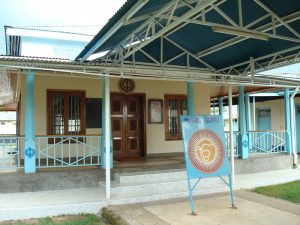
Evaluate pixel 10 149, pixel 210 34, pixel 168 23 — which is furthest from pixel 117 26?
pixel 10 149

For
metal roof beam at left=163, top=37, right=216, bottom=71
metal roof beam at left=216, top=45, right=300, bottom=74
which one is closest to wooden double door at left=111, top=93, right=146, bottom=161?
metal roof beam at left=163, top=37, right=216, bottom=71

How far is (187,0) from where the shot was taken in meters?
5.07

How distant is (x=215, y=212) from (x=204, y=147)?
1211mm

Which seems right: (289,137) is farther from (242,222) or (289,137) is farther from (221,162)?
(242,222)

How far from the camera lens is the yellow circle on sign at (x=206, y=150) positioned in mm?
6230

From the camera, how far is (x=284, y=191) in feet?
25.8

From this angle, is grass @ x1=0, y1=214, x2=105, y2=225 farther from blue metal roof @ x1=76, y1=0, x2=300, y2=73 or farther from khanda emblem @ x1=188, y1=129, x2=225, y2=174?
blue metal roof @ x1=76, y1=0, x2=300, y2=73

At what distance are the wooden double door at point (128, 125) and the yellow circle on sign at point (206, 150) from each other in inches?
155

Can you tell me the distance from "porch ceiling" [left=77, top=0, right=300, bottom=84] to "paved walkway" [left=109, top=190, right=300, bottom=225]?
290 centimetres

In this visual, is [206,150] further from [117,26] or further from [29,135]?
[29,135]

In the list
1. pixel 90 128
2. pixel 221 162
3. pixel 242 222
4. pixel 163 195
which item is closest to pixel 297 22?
pixel 221 162

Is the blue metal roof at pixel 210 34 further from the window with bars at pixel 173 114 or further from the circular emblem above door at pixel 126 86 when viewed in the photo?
the window with bars at pixel 173 114

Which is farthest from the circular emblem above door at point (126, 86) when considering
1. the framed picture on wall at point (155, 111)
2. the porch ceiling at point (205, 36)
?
the porch ceiling at point (205, 36)

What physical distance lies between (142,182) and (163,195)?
672mm
